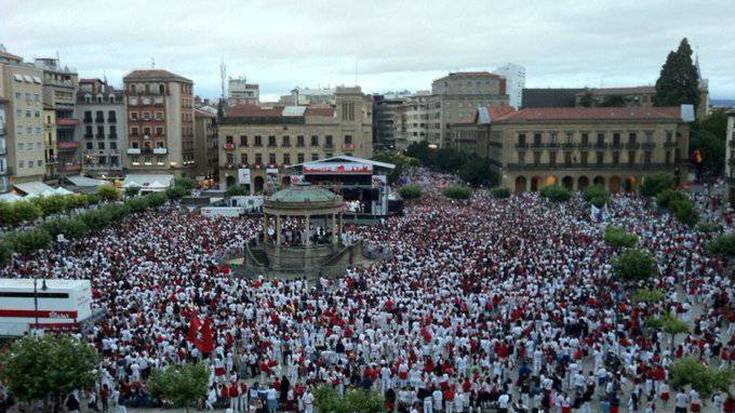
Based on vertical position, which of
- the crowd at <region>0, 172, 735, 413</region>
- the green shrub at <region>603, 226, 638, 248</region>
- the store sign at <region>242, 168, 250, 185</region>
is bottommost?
the crowd at <region>0, 172, 735, 413</region>

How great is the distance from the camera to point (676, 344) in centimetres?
2911

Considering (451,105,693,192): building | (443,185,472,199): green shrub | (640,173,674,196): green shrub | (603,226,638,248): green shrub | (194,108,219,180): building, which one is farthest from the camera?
(194,108,219,180): building

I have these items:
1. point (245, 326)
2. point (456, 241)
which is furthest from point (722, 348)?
point (456, 241)

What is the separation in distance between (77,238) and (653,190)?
162ft

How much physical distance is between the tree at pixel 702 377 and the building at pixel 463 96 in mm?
123750

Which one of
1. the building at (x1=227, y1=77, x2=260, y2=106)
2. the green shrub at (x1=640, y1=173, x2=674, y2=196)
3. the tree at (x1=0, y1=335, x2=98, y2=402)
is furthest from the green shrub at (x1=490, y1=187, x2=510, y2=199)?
the building at (x1=227, y1=77, x2=260, y2=106)

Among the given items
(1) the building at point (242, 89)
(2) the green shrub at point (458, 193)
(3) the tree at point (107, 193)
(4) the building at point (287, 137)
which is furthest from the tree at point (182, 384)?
(1) the building at point (242, 89)

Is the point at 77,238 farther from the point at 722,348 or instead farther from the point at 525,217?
the point at 722,348

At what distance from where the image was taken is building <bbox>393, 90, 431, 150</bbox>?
160550mm

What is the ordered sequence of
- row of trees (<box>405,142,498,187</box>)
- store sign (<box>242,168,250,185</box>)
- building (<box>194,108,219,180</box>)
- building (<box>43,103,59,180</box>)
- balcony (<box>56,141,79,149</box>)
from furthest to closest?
building (<box>194,108,219,180</box>) < row of trees (<box>405,142,498,187</box>) < balcony (<box>56,141,79,149</box>) < store sign (<box>242,168,250,185</box>) < building (<box>43,103,59,180</box>)

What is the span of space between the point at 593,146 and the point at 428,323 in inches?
2492

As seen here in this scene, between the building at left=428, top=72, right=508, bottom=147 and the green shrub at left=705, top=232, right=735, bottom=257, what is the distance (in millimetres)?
105241

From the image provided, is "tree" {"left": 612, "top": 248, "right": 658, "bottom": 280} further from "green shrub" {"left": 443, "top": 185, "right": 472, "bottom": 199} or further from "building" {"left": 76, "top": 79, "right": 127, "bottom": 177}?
"building" {"left": 76, "top": 79, "right": 127, "bottom": 177}

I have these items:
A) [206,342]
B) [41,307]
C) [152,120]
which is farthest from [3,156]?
[206,342]
